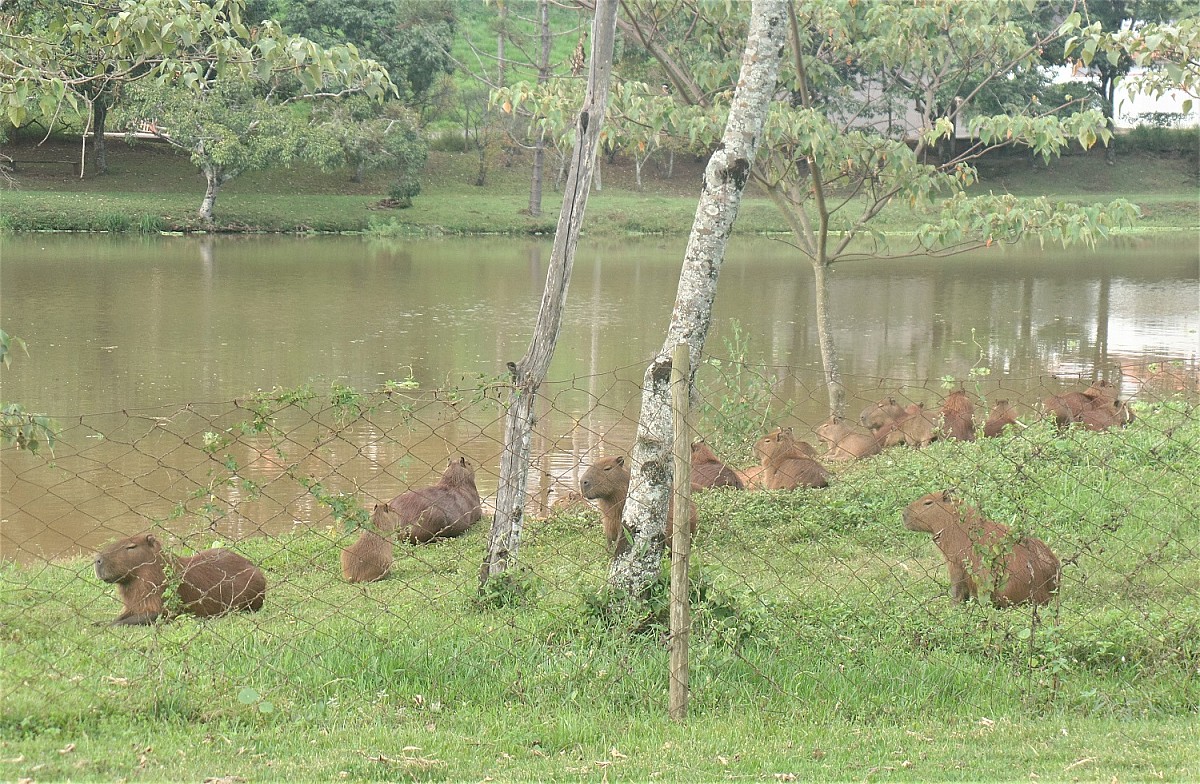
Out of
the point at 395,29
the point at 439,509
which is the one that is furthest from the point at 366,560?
the point at 395,29

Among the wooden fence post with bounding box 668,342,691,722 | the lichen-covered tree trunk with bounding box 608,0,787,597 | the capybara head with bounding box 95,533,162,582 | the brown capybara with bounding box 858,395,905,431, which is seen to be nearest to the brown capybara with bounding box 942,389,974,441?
the brown capybara with bounding box 858,395,905,431

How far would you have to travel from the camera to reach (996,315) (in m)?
20.9

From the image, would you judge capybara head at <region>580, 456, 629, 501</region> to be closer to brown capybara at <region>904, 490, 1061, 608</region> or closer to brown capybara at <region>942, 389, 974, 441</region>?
brown capybara at <region>904, 490, 1061, 608</region>

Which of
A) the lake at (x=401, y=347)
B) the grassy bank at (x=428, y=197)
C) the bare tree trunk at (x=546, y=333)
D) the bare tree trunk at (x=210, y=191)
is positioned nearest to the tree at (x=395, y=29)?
the grassy bank at (x=428, y=197)

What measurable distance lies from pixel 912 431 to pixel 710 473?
2614mm

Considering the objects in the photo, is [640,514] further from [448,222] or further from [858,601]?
[448,222]

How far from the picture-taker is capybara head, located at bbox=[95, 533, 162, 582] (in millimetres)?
5262

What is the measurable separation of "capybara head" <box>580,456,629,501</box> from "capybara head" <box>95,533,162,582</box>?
7.68 feet

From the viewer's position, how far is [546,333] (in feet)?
19.3

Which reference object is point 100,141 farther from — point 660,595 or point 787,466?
point 660,595

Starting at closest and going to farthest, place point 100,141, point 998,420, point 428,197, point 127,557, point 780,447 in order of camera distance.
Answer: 1. point 127,557
2. point 780,447
3. point 998,420
4. point 100,141
5. point 428,197

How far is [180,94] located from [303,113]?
14.0 meters

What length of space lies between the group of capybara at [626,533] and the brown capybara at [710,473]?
1cm

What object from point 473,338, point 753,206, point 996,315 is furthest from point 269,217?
point 996,315
